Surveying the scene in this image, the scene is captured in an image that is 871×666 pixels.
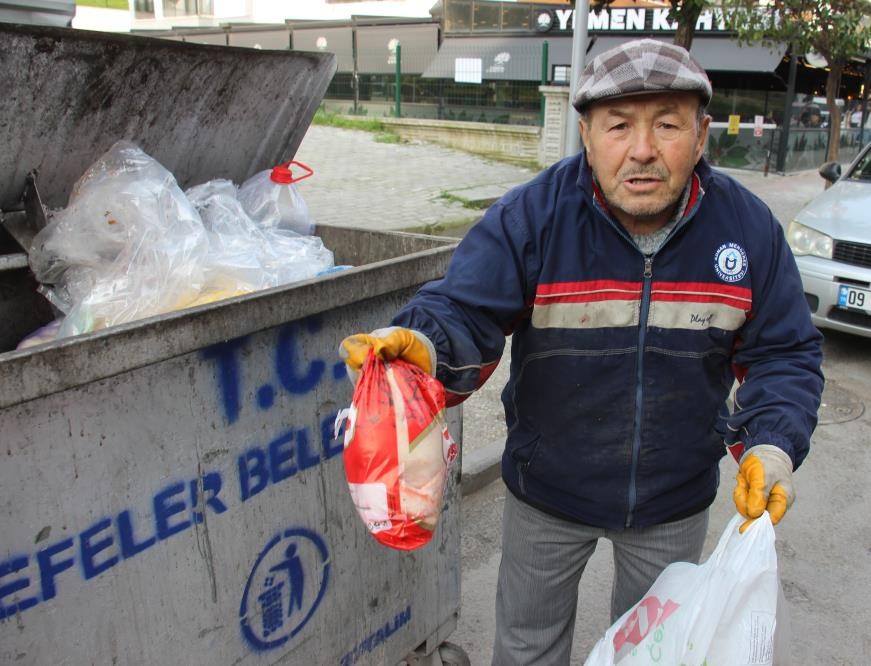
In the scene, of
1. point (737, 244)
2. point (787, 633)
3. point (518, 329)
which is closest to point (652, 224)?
point (737, 244)

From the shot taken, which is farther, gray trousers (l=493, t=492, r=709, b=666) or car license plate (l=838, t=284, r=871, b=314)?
car license plate (l=838, t=284, r=871, b=314)

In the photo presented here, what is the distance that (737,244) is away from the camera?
168 cm

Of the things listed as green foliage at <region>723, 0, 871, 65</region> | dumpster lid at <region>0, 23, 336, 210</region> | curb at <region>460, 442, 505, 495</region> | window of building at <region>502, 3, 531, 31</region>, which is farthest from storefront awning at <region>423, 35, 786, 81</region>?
dumpster lid at <region>0, 23, 336, 210</region>

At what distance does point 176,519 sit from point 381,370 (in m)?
0.51

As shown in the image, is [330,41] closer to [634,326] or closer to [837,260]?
[837,260]

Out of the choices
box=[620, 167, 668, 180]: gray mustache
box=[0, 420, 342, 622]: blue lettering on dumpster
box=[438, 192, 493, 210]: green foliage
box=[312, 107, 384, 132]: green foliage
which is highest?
box=[620, 167, 668, 180]: gray mustache

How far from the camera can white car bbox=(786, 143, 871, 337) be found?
5.23 meters

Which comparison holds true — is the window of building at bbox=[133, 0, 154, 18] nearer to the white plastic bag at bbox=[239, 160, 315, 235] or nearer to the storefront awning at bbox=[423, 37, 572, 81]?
the storefront awning at bbox=[423, 37, 572, 81]

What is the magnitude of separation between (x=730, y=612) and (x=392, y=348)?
0.79m

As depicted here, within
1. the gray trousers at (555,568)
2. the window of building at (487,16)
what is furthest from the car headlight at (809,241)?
the window of building at (487,16)

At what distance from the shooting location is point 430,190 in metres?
10.4

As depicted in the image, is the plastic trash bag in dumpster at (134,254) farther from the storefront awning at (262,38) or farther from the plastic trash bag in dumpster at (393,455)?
the storefront awning at (262,38)

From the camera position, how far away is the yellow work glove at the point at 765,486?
151 cm

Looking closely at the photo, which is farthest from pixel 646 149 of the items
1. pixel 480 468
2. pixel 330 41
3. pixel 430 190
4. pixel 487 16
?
pixel 330 41
